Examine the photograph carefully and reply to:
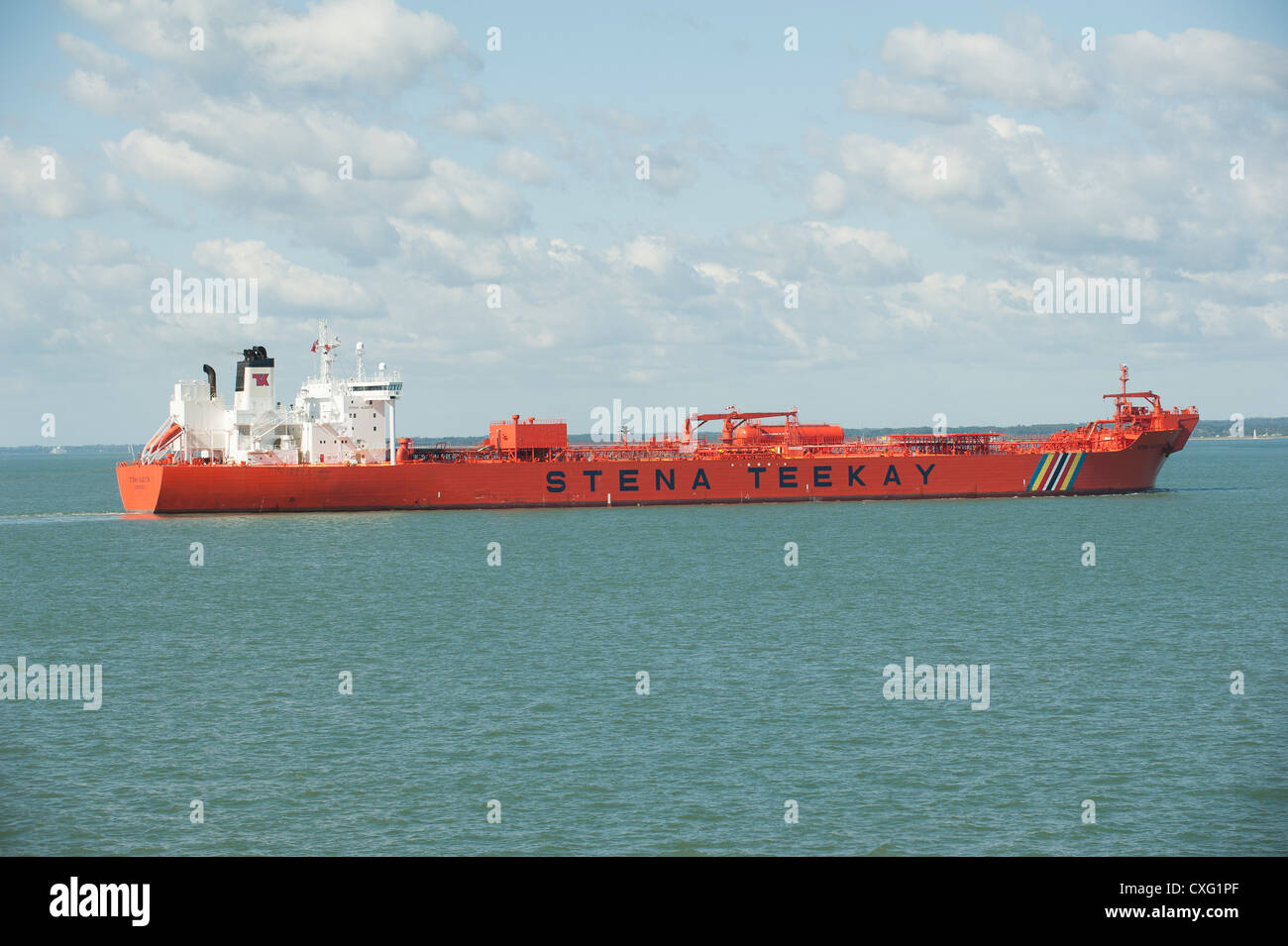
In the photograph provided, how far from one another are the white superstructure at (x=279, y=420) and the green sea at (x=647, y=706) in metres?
14.8

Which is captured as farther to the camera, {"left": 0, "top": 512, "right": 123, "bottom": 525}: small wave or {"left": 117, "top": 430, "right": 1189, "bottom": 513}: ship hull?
{"left": 0, "top": 512, "right": 123, "bottom": 525}: small wave

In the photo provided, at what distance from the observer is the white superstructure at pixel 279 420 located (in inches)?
2325

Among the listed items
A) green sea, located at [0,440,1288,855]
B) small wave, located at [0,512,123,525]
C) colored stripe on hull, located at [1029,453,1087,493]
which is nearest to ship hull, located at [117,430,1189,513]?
colored stripe on hull, located at [1029,453,1087,493]

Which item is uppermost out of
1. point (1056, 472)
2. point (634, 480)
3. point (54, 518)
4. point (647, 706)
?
point (1056, 472)

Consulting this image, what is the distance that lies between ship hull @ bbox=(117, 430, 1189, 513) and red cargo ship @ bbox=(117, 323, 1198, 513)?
8cm

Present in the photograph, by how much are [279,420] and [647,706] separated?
43.6 m

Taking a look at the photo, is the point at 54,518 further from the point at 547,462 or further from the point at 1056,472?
the point at 1056,472

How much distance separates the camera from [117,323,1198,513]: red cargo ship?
58.3 meters

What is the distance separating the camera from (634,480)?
64.2 meters

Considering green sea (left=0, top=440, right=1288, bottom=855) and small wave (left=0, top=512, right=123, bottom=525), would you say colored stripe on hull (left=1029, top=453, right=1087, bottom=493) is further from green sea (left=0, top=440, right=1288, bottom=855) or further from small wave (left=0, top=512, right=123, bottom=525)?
small wave (left=0, top=512, right=123, bottom=525)

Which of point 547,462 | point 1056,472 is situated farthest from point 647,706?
point 1056,472
